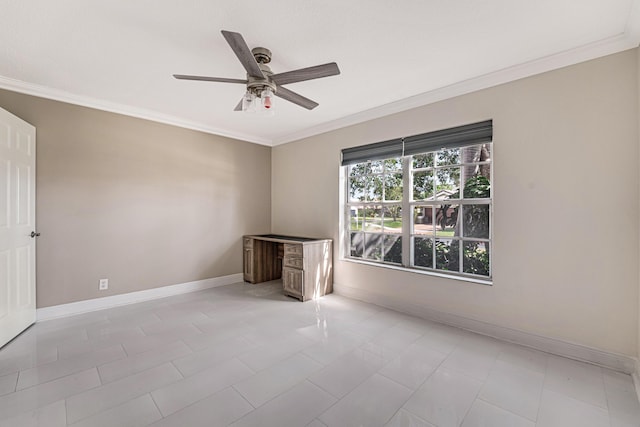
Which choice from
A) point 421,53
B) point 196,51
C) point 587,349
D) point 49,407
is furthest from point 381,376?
point 196,51

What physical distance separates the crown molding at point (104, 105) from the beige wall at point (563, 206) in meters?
3.25

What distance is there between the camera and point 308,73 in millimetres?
2059

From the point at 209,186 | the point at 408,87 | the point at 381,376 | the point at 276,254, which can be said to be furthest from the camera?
the point at 276,254

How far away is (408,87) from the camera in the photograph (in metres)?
3.02

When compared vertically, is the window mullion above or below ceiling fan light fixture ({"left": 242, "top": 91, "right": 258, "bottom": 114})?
below

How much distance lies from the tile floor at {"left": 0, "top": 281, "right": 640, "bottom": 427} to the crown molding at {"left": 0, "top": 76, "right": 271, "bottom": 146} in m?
2.47

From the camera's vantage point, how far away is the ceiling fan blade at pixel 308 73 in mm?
1973

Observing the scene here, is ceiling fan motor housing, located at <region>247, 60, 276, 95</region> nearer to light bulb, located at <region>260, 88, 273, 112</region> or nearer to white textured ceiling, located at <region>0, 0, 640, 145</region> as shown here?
light bulb, located at <region>260, 88, 273, 112</region>

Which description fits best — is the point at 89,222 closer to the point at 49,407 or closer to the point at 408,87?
the point at 49,407

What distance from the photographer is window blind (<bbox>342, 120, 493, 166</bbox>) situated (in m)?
2.87

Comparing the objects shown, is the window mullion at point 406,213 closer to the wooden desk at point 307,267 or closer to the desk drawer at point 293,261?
the wooden desk at point 307,267

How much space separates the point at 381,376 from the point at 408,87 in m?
2.78

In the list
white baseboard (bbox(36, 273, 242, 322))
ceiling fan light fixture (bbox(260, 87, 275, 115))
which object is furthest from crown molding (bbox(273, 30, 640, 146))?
white baseboard (bbox(36, 273, 242, 322))

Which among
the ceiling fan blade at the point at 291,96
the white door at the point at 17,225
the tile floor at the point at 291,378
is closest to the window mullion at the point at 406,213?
the tile floor at the point at 291,378
